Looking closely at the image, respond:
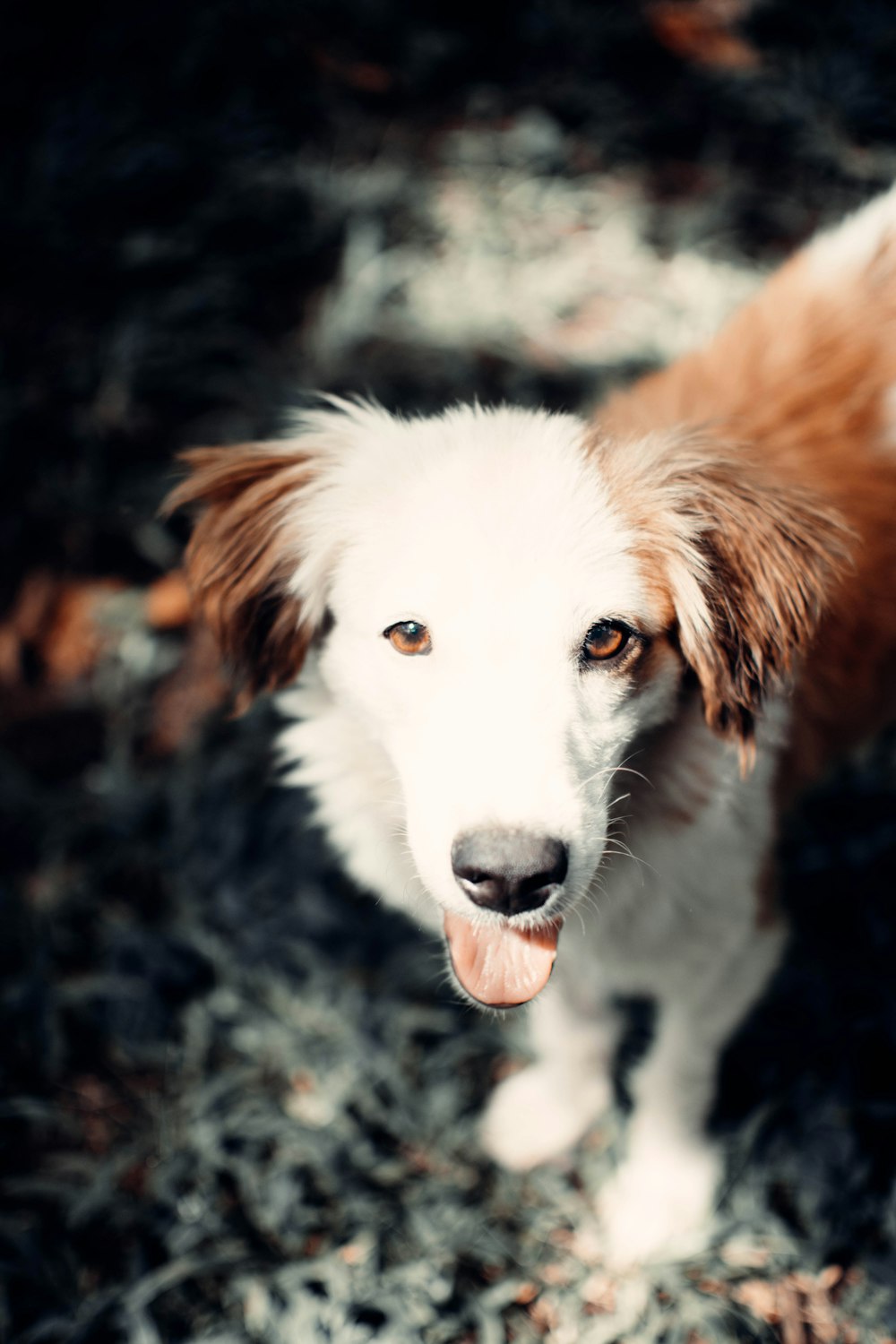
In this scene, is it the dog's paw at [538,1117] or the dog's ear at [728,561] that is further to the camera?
the dog's paw at [538,1117]

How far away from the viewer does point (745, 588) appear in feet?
5.28

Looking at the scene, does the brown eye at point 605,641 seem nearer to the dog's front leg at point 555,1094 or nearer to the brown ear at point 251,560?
the brown ear at point 251,560

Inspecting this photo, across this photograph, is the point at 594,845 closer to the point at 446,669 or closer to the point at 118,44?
the point at 446,669

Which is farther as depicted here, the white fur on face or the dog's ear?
the dog's ear

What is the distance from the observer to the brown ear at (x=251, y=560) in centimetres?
174

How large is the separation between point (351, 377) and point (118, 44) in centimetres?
154

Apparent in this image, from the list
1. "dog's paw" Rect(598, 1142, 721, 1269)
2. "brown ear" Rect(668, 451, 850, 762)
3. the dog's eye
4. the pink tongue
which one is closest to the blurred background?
"dog's paw" Rect(598, 1142, 721, 1269)

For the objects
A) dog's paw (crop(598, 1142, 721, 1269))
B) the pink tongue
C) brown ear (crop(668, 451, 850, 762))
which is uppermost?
brown ear (crop(668, 451, 850, 762))

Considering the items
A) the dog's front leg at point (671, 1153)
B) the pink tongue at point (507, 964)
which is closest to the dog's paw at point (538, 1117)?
the dog's front leg at point (671, 1153)

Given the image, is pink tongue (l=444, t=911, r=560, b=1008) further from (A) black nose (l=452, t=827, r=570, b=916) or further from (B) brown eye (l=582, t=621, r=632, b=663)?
(B) brown eye (l=582, t=621, r=632, b=663)

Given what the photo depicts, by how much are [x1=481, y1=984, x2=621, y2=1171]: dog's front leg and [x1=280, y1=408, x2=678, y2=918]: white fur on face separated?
1.00m

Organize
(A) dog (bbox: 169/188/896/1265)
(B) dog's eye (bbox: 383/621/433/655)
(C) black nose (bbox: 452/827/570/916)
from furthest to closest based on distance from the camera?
(B) dog's eye (bbox: 383/621/433/655) < (A) dog (bbox: 169/188/896/1265) < (C) black nose (bbox: 452/827/570/916)

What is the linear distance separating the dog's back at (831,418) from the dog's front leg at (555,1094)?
84 cm

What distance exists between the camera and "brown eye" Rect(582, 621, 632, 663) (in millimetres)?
1456
